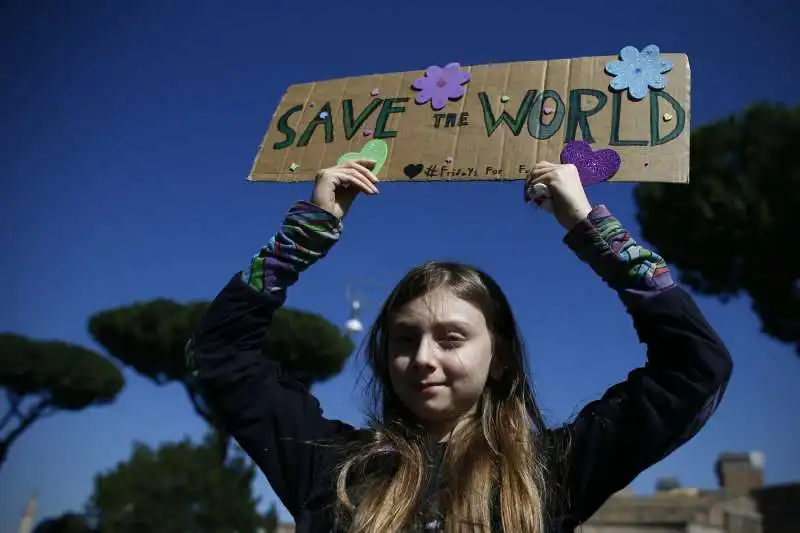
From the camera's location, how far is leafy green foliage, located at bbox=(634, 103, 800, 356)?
34.7 ft

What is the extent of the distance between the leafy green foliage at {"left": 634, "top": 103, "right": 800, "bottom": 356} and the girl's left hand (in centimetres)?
1014

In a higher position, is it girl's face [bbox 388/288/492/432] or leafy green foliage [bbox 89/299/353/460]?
leafy green foliage [bbox 89/299/353/460]

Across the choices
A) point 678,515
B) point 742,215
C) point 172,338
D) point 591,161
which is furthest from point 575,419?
point 172,338

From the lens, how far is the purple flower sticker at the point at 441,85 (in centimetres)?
181

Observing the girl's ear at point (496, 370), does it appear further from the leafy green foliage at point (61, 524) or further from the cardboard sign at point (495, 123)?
the leafy green foliage at point (61, 524)

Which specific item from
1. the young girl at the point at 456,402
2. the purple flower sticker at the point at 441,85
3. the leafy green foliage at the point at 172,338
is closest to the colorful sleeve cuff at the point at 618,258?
the young girl at the point at 456,402

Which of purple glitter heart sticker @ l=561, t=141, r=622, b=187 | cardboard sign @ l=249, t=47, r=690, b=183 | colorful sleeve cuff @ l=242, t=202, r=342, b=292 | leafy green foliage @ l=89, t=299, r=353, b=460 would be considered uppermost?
leafy green foliage @ l=89, t=299, r=353, b=460

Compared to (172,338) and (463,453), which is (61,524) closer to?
(172,338)

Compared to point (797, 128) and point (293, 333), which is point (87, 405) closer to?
point (293, 333)

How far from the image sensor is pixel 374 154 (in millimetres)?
1726

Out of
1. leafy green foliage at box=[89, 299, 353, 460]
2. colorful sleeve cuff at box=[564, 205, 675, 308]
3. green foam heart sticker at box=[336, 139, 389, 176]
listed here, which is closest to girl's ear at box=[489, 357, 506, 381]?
colorful sleeve cuff at box=[564, 205, 675, 308]

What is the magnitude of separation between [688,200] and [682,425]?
456 inches

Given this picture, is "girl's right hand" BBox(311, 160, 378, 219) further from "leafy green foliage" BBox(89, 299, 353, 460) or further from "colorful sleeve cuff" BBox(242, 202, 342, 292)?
"leafy green foliage" BBox(89, 299, 353, 460)

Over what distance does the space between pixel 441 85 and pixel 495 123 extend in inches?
8.0
